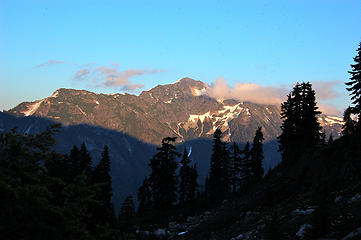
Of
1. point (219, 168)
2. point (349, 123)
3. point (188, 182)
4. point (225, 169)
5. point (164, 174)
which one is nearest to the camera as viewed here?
point (349, 123)

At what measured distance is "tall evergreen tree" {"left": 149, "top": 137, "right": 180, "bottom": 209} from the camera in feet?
175

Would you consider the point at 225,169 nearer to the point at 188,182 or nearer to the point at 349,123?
the point at 188,182

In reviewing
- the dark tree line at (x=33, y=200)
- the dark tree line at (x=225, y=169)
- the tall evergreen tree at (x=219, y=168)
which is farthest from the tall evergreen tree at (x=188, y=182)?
the dark tree line at (x=33, y=200)

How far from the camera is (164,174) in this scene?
2130 inches

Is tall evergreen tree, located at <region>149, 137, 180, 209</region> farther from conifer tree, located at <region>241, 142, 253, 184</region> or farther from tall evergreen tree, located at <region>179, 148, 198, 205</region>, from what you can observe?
conifer tree, located at <region>241, 142, 253, 184</region>

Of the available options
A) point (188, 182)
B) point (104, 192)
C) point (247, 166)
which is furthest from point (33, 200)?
point (247, 166)

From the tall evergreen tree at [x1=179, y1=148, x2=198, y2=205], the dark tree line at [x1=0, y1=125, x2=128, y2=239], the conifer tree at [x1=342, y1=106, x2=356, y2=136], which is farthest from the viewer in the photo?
the tall evergreen tree at [x1=179, y1=148, x2=198, y2=205]

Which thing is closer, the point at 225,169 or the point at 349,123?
the point at 349,123

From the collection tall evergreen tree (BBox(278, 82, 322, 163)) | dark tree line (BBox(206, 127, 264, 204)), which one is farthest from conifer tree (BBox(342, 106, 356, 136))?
dark tree line (BBox(206, 127, 264, 204))

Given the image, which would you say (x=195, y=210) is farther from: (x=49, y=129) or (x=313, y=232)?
(x=49, y=129)

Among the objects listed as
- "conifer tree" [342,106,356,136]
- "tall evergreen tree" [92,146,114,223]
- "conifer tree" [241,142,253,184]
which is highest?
"conifer tree" [342,106,356,136]

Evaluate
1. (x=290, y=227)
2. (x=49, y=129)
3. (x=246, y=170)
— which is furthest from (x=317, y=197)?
(x=246, y=170)

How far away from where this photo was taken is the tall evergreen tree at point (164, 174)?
2104 inches

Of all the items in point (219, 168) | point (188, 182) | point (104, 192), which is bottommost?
point (104, 192)
